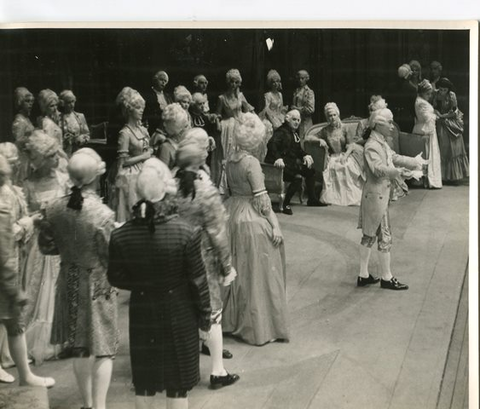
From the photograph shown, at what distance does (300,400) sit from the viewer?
3.82m

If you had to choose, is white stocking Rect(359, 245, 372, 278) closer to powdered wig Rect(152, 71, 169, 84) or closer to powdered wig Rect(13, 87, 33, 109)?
powdered wig Rect(152, 71, 169, 84)

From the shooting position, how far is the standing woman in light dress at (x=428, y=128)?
3.91 meters

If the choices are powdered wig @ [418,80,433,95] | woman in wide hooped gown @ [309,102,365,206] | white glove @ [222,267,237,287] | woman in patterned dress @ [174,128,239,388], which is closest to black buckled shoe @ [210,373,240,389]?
woman in patterned dress @ [174,128,239,388]

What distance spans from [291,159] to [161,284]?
102 cm

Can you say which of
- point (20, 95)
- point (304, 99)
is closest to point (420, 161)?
point (304, 99)

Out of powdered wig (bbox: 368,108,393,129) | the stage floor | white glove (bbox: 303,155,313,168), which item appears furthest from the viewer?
white glove (bbox: 303,155,313,168)

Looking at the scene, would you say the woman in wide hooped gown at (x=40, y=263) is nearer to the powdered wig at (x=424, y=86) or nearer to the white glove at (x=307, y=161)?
the white glove at (x=307, y=161)

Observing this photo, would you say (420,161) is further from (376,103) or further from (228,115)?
(228,115)

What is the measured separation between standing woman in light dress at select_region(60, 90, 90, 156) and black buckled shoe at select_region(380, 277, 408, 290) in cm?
168

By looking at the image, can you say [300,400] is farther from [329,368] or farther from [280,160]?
[280,160]

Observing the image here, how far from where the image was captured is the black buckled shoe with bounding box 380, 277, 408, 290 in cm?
395

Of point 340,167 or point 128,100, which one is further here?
point 340,167

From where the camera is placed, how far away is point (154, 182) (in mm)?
3453

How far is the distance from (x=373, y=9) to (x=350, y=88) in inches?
15.8
